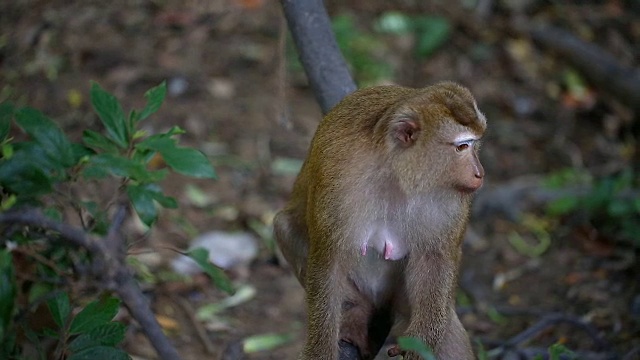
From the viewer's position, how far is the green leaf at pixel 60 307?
132 inches

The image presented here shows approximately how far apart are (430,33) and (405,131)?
4602 mm

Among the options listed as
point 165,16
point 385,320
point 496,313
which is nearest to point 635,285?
point 496,313

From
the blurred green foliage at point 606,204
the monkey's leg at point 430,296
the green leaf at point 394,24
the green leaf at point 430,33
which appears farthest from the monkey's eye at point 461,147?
the green leaf at point 394,24

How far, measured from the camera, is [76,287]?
12.3 feet

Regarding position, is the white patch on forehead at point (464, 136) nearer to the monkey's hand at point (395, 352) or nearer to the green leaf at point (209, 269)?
the monkey's hand at point (395, 352)

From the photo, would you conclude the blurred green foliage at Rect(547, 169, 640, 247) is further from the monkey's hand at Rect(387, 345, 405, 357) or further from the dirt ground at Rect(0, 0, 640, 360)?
the monkey's hand at Rect(387, 345, 405, 357)

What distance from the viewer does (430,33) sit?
26.0 ft

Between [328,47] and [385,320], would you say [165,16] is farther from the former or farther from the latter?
[385,320]

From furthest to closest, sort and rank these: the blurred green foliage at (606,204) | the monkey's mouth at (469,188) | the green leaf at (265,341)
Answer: the blurred green foliage at (606,204) < the green leaf at (265,341) < the monkey's mouth at (469,188)

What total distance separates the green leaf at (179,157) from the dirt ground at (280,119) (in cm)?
127

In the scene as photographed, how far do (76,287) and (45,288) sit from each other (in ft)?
0.68

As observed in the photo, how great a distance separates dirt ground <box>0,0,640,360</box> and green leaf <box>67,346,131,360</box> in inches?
65.9

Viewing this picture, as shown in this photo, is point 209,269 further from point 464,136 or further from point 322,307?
point 464,136

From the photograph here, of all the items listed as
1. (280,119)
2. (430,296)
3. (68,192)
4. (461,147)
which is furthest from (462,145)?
(280,119)
